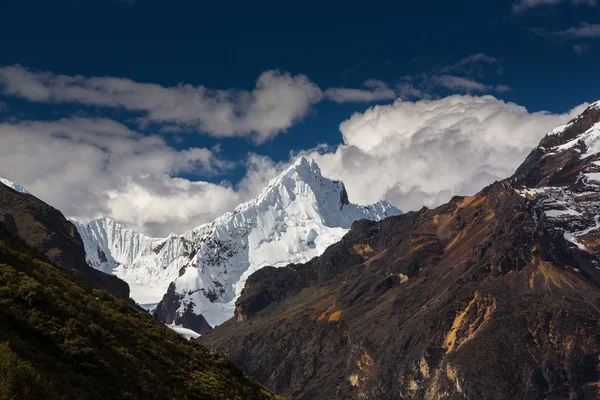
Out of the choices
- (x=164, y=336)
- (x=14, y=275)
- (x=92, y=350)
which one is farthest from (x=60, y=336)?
(x=164, y=336)

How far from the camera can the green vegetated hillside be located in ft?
96.1

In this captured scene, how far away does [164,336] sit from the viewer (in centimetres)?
4850

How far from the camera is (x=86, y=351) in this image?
3534 centimetres

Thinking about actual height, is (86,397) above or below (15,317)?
below

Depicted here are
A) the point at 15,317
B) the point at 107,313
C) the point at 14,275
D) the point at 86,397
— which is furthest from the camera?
the point at 107,313

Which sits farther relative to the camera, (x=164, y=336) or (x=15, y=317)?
(x=164, y=336)

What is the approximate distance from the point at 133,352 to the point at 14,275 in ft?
26.3

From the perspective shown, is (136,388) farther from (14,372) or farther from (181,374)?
(14,372)

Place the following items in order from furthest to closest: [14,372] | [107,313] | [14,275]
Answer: [107,313] < [14,275] < [14,372]

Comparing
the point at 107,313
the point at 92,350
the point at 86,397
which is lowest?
A: the point at 86,397

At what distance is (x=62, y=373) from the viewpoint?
31688 millimetres

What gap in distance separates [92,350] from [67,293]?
8.70m

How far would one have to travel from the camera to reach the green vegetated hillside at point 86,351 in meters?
29.3

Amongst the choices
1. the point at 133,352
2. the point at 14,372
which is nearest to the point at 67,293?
the point at 133,352
